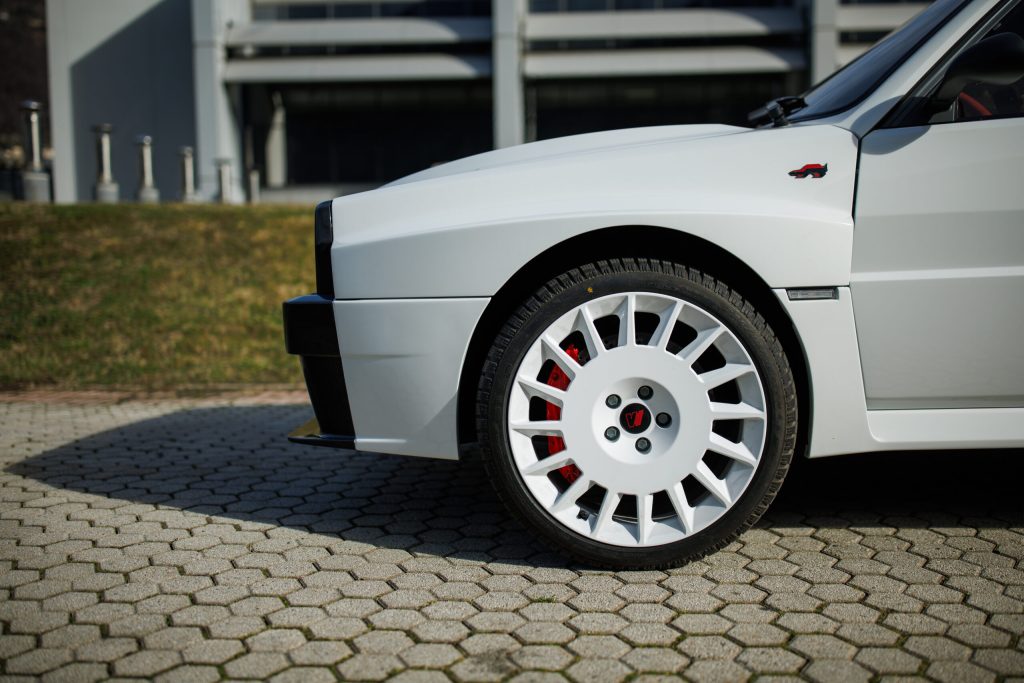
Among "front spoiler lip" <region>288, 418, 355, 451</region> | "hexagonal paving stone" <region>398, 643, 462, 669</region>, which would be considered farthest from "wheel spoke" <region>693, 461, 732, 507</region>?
"front spoiler lip" <region>288, 418, 355, 451</region>

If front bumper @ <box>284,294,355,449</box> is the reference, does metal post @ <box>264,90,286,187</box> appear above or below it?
above

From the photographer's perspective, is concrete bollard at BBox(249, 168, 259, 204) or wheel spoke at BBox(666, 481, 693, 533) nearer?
wheel spoke at BBox(666, 481, 693, 533)

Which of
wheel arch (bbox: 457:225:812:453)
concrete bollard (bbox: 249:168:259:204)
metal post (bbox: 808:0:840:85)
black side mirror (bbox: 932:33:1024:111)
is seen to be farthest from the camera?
concrete bollard (bbox: 249:168:259:204)

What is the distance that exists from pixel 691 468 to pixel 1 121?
57822 mm

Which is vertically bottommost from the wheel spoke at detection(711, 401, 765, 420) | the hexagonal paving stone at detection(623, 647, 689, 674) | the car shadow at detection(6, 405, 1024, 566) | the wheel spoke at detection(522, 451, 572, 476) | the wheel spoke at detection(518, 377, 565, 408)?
the car shadow at detection(6, 405, 1024, 566)

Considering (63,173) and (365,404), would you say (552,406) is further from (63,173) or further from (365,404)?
(63,173)

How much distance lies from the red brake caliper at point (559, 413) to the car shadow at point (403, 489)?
33 centimetres

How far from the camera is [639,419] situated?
272 cm

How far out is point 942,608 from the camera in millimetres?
2471

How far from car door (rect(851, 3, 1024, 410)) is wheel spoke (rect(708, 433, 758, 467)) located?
1.40ft

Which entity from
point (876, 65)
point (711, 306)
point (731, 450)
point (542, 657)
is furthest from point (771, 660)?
point (876, 65)

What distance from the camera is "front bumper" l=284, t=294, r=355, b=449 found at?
2.88m

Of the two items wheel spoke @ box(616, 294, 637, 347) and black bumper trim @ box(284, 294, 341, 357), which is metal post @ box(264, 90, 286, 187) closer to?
black bumper trim @ box(284, 294, 341, 357)

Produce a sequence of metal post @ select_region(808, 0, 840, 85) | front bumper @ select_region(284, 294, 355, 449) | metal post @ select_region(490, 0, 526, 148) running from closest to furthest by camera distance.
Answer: front bumper @ select_region(284, 294, 355, 449) < metal post @ select_region(808, 0, 840, 85) < metal post @ select_region(490, 0, 526, 148)
